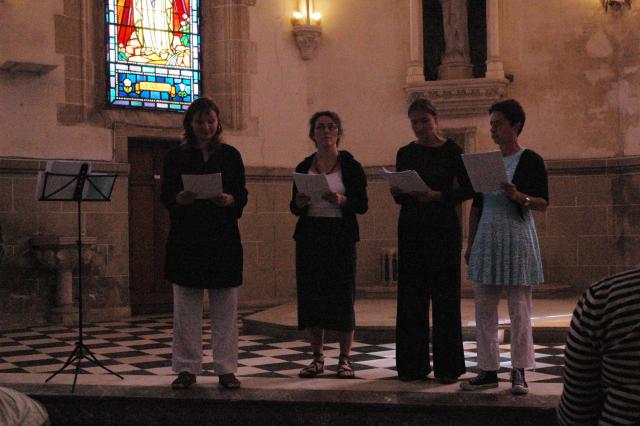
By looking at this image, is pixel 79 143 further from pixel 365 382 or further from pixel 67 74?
pixel 365 382

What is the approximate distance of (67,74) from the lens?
8008mm

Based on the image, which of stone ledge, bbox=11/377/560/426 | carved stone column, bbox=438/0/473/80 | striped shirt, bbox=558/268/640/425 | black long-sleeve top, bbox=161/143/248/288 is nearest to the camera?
striped shirt, bbox=558/268/640/425

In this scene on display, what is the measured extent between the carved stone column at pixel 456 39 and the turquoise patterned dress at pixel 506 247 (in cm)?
505

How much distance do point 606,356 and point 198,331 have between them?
2.91 m

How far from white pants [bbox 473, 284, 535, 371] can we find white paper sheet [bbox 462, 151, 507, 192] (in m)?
0.49

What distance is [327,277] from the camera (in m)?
4.42

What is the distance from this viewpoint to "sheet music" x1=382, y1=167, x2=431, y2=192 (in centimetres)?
398

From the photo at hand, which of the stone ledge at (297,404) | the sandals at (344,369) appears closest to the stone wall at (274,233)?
the stone ledge at (297,404)

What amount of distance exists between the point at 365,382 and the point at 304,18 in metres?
5.82

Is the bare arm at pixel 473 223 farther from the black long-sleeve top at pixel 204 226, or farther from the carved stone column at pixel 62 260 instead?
the carved stone column at pixel 62 260

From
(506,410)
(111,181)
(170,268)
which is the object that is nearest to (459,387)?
(506,410)

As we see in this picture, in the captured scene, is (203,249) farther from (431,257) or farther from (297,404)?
(431,257)

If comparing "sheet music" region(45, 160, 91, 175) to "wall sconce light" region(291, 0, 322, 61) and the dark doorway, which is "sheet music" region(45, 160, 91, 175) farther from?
"wall sconce light" region(291, 0, 322, 61)

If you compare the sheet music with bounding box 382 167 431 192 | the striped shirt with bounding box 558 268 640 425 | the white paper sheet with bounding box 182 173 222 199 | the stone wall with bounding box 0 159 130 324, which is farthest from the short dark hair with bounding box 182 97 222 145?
the stone wall with bounding box 0 159 130 324
